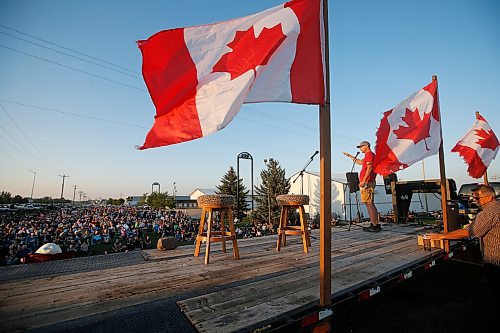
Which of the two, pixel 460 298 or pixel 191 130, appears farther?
pixel 460 298

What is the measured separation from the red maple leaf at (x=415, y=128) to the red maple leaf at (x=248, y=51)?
3.81m

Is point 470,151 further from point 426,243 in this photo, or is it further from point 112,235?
point 112,235

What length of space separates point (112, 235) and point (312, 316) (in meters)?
24.9

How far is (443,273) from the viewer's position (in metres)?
6.00

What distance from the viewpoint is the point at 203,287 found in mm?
2537

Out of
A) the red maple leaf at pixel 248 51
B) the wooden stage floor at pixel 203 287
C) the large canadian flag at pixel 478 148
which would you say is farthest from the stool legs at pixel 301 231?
the large canadian flag at pixel 478 148

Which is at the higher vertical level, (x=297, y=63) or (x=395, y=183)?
(x=297, y=63)

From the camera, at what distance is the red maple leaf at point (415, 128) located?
4871 millimetres

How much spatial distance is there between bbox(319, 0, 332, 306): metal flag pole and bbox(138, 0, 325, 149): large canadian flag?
128 millimetres

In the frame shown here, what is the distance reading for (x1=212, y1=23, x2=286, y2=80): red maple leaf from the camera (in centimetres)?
248

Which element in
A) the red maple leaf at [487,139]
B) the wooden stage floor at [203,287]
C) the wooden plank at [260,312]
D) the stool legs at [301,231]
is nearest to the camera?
the wooden plank at [260,312]

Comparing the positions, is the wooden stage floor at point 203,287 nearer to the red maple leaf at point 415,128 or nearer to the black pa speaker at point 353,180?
the red maple leaf at point 415,128

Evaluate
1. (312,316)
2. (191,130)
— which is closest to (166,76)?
(191,130)

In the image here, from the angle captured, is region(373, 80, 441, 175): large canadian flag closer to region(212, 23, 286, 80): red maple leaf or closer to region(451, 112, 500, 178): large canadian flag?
region(451, 112, 500, 178): large canadian flag
